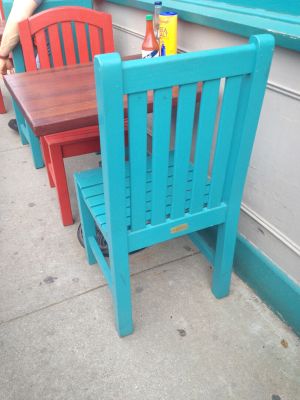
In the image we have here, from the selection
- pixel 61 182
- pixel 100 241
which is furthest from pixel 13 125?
pixel 100 241

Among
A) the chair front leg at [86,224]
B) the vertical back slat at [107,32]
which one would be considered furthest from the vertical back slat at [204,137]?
the vertical back slat at [107,32]

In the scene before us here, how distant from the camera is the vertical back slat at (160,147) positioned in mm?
988

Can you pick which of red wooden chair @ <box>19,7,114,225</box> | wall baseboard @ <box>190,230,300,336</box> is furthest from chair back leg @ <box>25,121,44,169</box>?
wall baseboard @ <box>190,230,300,336</box>

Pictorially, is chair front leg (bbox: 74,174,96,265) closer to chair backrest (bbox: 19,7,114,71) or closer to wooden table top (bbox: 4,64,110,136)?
wooden table top (bbox: 4,64,110,136)

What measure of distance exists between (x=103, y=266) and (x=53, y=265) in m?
0.44

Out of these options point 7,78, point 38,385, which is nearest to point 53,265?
point 38,385

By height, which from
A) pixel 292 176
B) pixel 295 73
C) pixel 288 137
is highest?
pixel 295 73

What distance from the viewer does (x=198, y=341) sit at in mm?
1485

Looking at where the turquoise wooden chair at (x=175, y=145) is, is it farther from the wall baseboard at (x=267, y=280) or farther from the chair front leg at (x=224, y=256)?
the wall baseboard at (x=267, y=280)

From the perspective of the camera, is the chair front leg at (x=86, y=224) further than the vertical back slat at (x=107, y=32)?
No

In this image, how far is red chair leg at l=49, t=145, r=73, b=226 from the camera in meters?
1.90

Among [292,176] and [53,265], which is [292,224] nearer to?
[292,176]

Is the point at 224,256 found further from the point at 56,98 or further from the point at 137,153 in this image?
the point at 56,98

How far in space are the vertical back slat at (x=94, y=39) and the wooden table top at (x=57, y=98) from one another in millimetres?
392
